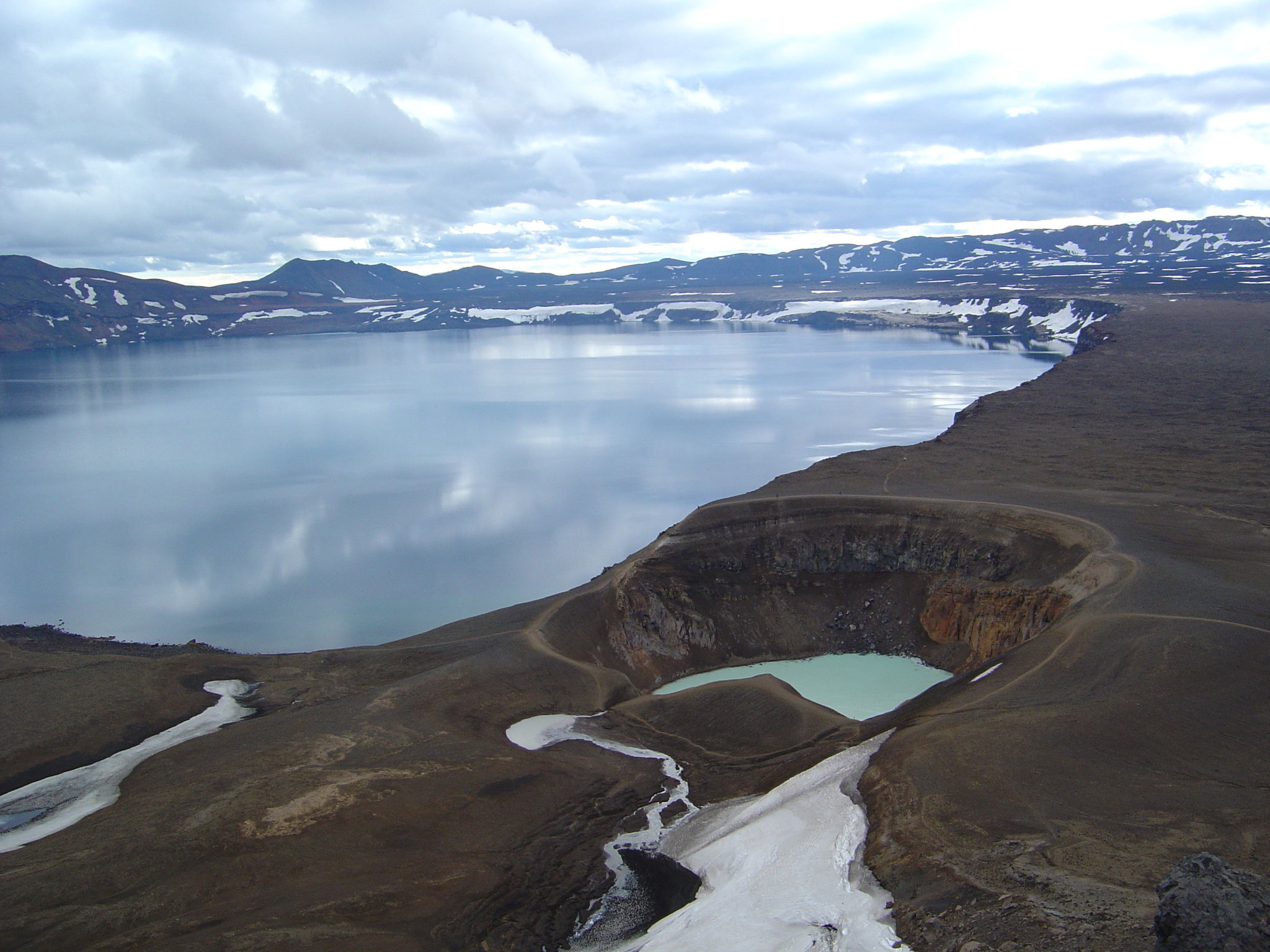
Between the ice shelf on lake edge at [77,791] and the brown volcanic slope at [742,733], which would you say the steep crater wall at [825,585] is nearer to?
the brown volcanic slope at [742,733]

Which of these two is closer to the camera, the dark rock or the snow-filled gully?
the dark rock

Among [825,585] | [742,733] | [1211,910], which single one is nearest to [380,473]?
[825,585]

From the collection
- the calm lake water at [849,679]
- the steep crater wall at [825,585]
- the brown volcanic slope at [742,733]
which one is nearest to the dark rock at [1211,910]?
the brown volcanic slope at [742,733]

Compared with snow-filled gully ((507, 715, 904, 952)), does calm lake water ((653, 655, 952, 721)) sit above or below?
below

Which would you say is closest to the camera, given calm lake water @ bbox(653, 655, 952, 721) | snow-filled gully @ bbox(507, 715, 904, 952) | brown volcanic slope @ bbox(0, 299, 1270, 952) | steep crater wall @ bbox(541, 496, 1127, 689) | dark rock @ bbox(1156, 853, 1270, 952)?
dark rock @ bbox(1156, 853, 1270, 952)

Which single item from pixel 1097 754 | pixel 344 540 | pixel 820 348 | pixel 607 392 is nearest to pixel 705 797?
pixel 1097 754

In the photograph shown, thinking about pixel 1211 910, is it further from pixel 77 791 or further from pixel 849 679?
pixel 77 791

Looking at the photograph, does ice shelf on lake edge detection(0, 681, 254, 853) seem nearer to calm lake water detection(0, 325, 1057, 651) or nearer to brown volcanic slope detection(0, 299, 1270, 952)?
brown volcanic slope detection(0, 299, 1270, 952)

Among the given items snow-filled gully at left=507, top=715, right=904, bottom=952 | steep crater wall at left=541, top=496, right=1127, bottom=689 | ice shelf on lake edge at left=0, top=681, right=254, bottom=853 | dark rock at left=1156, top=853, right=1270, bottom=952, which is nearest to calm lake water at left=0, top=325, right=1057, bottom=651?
steep crater wall at left=541, top=496, right=1127, bottom=689
